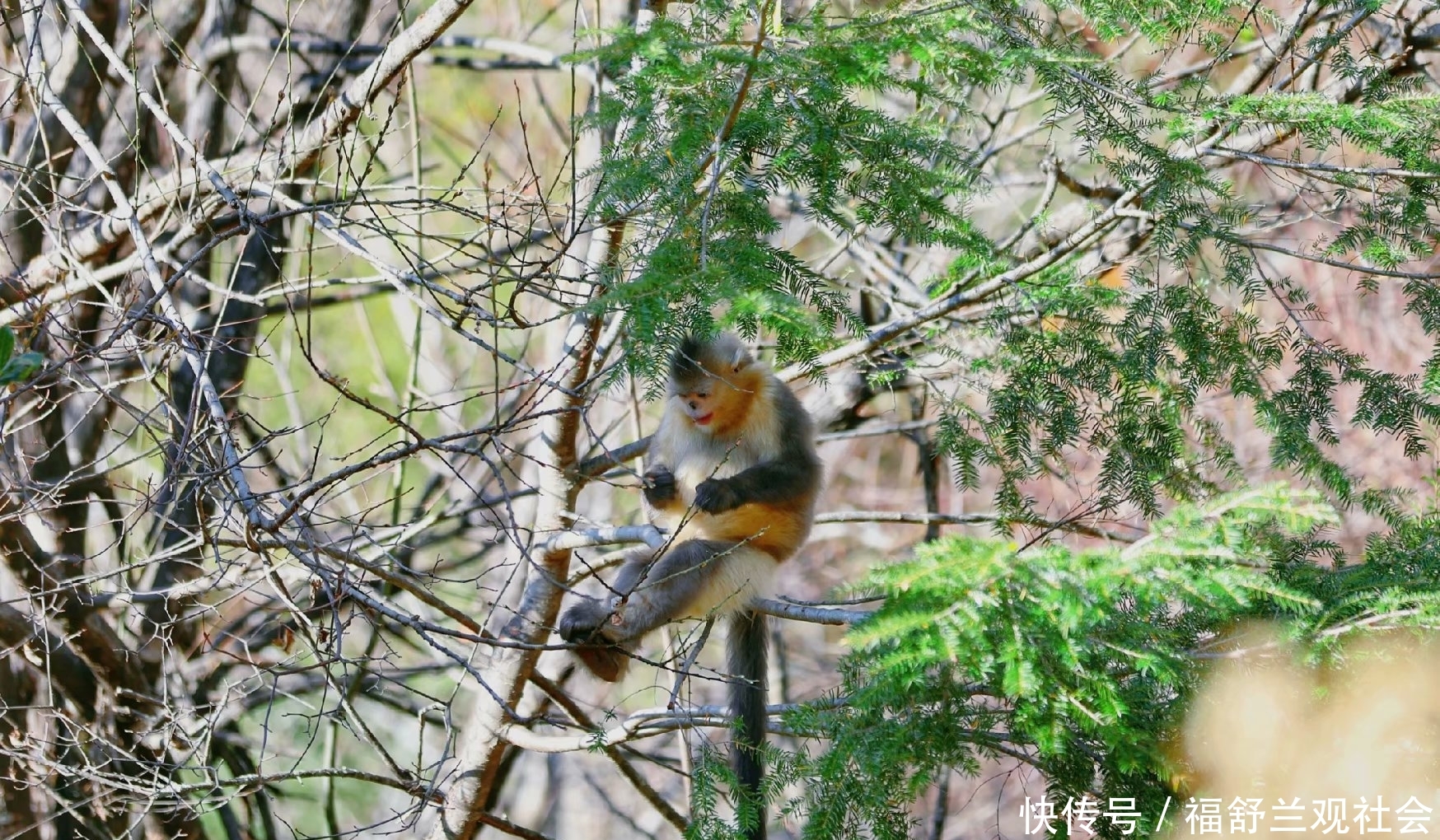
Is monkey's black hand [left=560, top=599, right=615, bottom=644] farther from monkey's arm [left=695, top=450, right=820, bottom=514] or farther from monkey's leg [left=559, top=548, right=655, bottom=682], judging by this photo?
monkey's arm [left=695, top=450, right=820, bottom=514]

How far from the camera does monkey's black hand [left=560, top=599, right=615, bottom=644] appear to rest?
4.62 metres

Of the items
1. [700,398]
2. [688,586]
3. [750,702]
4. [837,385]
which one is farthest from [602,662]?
[837,385]

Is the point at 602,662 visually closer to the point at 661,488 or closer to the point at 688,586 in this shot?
the point at 688,586

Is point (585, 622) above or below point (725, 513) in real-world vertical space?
below

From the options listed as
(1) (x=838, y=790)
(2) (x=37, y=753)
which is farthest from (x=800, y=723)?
(2) (x=37, y=753)

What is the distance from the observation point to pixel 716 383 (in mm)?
5082

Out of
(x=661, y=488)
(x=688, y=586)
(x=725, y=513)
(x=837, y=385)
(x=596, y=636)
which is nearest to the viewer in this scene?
(x=596, y=636)

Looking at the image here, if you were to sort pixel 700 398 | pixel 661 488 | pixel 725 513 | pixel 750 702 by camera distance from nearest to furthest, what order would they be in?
1. pixel 750 702
2. pixel 700 398
3. pixel 725 513
4. pixel 661 488

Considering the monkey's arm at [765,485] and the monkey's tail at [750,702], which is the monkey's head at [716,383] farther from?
the monkey's tail at [750,702]

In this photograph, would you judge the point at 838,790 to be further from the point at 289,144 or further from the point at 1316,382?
the point at 289,144

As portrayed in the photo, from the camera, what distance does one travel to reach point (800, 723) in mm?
3418

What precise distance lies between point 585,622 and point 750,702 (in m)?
0.71

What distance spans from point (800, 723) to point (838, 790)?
272 mm

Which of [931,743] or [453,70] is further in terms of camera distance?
[453,70]
